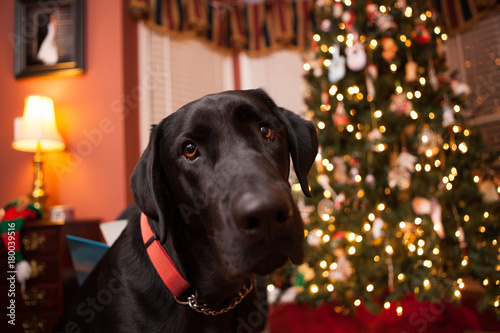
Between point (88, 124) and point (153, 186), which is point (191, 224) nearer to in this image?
point (153, 186)

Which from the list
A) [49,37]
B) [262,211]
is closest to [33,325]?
[262,211]

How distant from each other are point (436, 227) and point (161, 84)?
2996mm

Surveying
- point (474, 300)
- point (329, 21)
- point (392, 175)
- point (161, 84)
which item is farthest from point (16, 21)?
point (474, 300)

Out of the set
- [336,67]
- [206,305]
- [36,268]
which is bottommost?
[36,268]

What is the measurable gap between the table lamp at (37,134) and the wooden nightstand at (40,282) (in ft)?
1.20

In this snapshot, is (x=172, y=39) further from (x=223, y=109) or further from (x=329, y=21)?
(x=223, y=109)

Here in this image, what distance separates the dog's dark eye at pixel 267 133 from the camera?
43.0 inches

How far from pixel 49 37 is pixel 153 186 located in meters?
3.17

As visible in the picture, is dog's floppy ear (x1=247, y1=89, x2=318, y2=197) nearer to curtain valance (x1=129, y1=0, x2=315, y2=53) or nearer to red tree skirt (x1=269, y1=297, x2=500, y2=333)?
red tree skirt (x1=269, y1=297, x2=500, y2=333)

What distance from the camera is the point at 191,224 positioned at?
1063 mm

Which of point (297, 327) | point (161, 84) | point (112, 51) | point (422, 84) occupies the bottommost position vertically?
point (297, 327)

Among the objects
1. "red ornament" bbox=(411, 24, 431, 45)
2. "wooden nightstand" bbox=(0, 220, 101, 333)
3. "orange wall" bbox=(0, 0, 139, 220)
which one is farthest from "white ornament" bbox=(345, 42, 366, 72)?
"wooden nightstand" bbox=(0, 220, 101, 333)

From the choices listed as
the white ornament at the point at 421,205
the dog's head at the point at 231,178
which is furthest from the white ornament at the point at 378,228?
the dog's head at the point at 231,178

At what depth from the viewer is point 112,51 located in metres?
3.27
